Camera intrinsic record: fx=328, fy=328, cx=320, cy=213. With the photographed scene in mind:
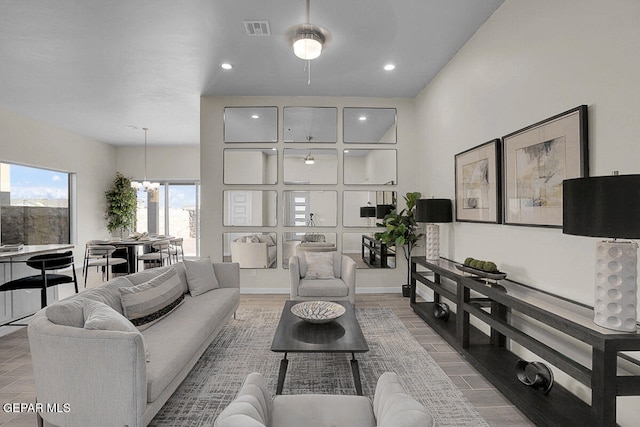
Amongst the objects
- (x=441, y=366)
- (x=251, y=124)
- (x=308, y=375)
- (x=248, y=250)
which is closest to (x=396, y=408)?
(x=308, y=375)

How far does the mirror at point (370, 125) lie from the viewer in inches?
216

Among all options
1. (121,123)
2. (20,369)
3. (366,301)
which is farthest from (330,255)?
(121,123)

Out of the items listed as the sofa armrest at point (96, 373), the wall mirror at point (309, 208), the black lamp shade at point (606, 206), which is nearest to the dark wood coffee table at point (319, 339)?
the sofa armrest at point (96, 373)

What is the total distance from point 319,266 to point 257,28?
286 centimetres

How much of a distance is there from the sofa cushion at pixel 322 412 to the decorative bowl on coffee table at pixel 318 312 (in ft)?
3.66

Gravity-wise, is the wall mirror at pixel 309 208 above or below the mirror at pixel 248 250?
above

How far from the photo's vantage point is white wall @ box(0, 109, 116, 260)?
19.6ft

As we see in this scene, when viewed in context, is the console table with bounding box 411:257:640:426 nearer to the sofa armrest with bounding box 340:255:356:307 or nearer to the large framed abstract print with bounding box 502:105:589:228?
the large framed abstract print with bounding box 502:105:589:228

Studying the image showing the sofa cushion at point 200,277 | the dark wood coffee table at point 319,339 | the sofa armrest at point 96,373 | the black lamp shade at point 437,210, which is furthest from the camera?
the black lamp shade at point 437,210

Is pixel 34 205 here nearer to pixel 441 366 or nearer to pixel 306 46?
pixel 306 46

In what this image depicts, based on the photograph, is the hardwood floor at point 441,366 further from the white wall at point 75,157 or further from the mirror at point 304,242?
the white wall at point 75,157

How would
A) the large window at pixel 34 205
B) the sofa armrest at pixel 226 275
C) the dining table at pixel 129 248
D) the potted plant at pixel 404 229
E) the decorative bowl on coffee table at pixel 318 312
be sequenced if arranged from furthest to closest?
1. the dining table at pixel 129 248
2. the large window at pixel 34 205
3. the potted plant at pixel 404 229
4. the sofa armrest at pixel 226 275
5. the decorative bowl on coffee table at pixel 318 312

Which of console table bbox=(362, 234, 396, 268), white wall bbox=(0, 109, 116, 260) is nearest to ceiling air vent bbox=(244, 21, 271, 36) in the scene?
console table bbox=(362, 234, 396, 268)

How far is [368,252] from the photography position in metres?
5.55
